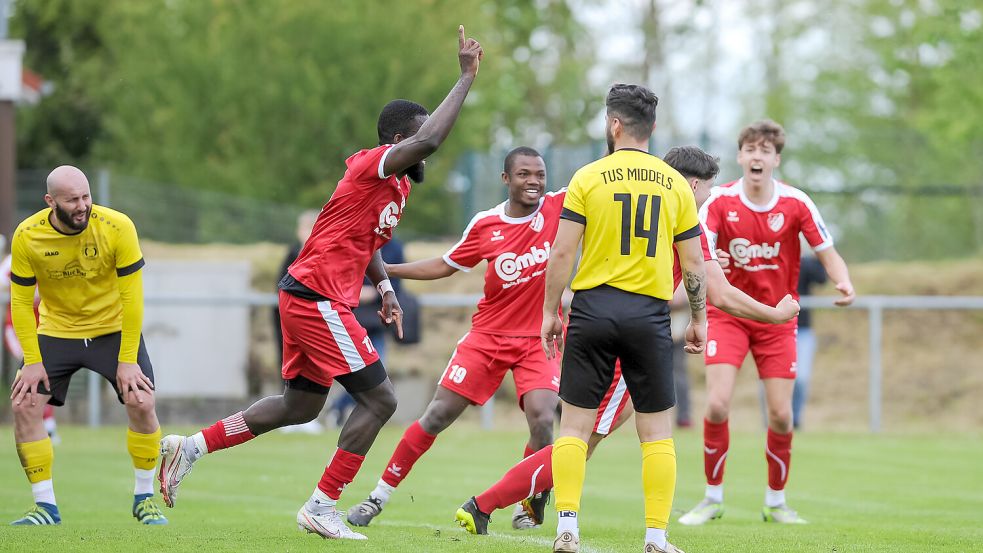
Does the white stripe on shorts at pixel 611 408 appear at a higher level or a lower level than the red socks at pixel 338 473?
higher

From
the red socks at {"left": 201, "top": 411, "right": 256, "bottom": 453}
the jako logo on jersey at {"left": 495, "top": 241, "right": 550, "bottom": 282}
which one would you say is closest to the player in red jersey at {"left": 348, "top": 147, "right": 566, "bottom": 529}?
the jako logo on jersey at {"left": 495, "top": 241, "right": 550, "bottom": 282}

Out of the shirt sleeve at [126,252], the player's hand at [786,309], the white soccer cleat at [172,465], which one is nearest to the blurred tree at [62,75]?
the shirt sleeve at [126,252]

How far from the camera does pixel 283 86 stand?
92.1 feet

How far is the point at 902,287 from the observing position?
22219 mm

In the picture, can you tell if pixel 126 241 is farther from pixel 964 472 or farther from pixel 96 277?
pixel 964 472

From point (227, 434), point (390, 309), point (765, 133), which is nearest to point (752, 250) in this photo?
point (765, 133)

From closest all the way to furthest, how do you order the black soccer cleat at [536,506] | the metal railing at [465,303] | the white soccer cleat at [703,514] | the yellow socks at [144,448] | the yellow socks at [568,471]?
1. the yellow socks at [568,471]
2. the black soccer cleat at [536,506]
3. the yellow socks at [144,448]
4. the white soccer cleat at [703,514]
5. the metal railing at [465,303]

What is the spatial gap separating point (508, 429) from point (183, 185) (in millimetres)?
14477

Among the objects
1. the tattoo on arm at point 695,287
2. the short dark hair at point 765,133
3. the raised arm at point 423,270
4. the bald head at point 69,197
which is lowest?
the tattoo on arm at point 695,287

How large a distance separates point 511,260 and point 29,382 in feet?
9.83

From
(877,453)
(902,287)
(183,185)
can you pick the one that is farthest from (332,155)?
(877,453)

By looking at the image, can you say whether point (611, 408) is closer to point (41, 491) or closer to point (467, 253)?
point (467, 253)

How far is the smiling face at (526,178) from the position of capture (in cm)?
834

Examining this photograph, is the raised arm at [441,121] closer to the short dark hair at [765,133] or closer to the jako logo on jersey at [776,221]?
the short dark hair at [765,133]
